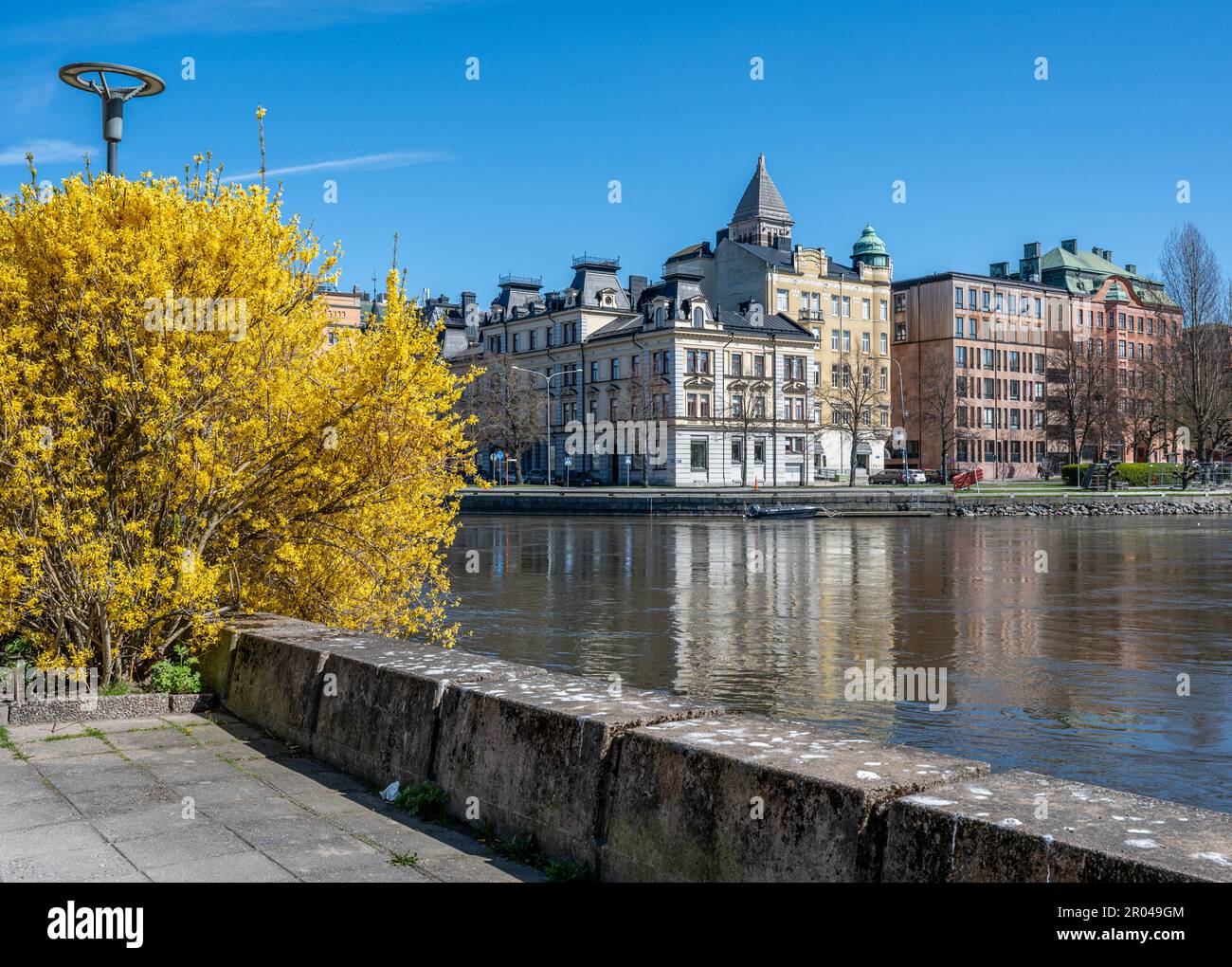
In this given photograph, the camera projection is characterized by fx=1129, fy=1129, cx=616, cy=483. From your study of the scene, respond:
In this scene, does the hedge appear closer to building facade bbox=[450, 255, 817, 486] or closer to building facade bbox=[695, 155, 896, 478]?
building facade bbox=[695, 155, 896, 478]

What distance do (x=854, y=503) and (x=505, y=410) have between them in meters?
35.4

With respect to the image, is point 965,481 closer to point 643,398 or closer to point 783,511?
point 783,511

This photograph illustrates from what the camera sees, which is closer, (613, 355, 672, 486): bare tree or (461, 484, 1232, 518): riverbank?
(461, 484, 1232, 518): riverbank

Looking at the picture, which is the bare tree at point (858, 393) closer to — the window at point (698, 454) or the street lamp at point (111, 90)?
the window at point (698, 454)

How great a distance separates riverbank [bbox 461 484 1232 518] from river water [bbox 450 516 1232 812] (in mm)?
23484

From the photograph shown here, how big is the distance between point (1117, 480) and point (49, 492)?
8135 centimetres

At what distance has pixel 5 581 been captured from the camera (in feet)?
24.7

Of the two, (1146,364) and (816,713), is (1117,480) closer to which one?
(1146,364)

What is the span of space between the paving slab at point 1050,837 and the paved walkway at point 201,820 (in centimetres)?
183

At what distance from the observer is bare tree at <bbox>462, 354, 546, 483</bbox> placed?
89.8 metres

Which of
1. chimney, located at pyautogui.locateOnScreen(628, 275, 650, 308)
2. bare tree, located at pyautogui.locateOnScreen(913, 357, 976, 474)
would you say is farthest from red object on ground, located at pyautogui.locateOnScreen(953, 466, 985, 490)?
chimney, located at pyautogui.locateOnScreen(628, 275, 650, 308)

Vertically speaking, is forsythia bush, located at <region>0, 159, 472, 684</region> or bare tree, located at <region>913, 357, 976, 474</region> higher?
bare tree, located at <region>913, 357, 976, 474</region>

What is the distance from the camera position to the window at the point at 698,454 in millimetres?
89375
